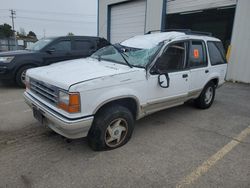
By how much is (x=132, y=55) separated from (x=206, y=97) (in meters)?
2.52

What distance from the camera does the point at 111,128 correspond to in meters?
2.97

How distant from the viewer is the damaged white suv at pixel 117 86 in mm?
2572

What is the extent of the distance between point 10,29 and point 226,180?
67.8 meters

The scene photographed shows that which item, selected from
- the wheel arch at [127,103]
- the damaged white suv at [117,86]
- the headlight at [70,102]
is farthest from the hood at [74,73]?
the wheel arch at [127,103]

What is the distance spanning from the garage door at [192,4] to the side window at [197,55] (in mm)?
6088

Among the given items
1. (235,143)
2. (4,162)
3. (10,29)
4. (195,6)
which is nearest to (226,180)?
(235,143)

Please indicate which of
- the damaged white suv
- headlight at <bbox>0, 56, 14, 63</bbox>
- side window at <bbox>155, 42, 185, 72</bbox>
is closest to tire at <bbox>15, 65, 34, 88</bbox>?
headlight at <bbox>0, 56, 14, 63</bbox>

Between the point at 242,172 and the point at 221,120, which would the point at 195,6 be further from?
the point at 242,172

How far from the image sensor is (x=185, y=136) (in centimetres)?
362

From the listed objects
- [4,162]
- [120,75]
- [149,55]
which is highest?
[149,55]

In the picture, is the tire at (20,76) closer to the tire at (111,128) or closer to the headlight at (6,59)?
the headlight at (6,59)

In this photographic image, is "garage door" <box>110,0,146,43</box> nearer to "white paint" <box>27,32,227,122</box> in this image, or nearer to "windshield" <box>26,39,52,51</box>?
"windshield" <box>26,39,52,51</box>

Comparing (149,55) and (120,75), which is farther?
(149,55)

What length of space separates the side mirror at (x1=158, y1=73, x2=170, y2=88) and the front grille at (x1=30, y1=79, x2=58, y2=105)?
67.2 inches
